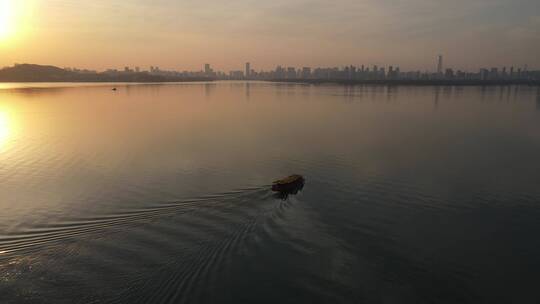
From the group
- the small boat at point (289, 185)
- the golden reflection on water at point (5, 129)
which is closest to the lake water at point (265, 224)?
the small boat at point (289, 185)

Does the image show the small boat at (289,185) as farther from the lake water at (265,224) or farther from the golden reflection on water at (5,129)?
the golden reflection on water at (5,129)

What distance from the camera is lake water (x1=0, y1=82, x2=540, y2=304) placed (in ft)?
53.1

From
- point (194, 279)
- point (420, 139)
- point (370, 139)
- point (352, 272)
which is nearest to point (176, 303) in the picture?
point (194, 279)

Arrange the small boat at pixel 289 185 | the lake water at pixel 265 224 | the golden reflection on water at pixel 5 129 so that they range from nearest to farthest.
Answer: the lake water at pixel 265 224
the small boat at pixel 289 185
the golden reflection on water at pixel 5 129

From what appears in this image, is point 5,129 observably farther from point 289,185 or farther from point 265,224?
point 265,224

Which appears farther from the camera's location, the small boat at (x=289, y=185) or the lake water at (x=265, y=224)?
the small boat at (x=289, y=185)

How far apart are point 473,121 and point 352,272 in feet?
248

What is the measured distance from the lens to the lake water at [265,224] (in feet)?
53.1

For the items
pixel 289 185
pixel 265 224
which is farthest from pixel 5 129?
pixel 265 224

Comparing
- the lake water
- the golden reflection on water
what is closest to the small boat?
the lake water

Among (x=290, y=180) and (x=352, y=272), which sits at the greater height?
(x=290, y=180)

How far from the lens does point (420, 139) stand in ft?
183

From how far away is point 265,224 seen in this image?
886 inches

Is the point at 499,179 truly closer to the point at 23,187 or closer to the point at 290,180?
the point at 290,180
